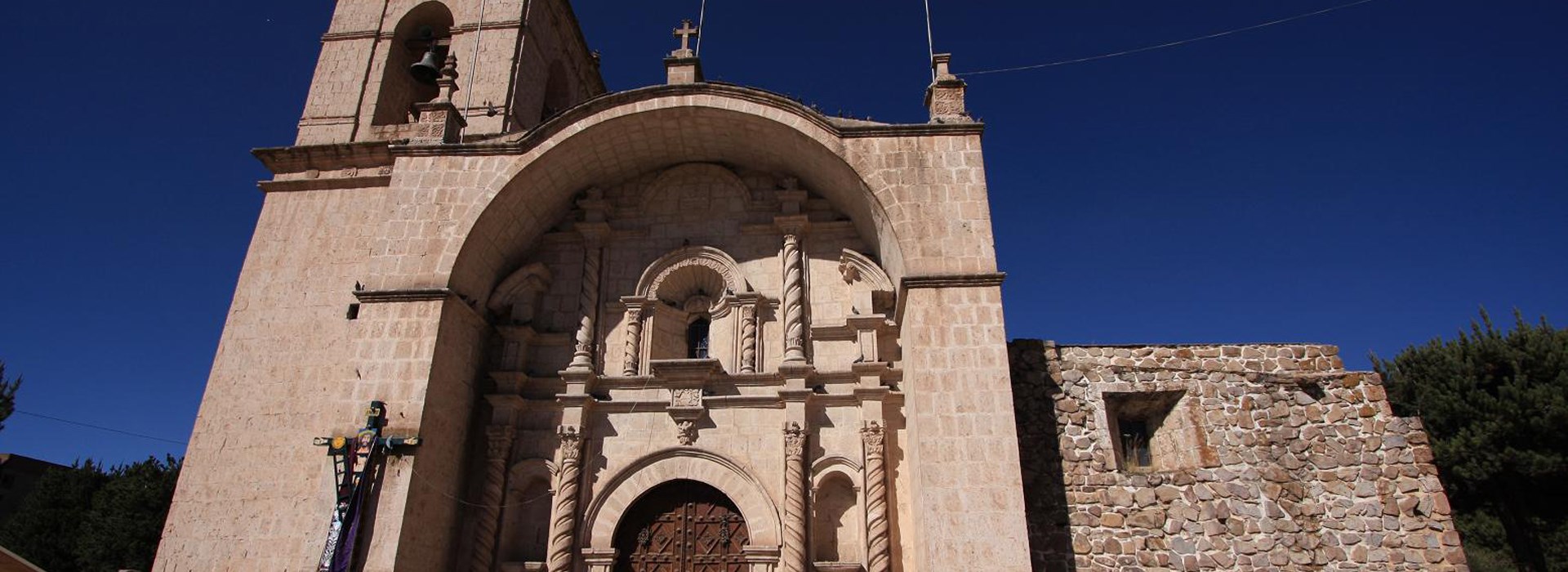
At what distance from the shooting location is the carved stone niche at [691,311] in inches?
419

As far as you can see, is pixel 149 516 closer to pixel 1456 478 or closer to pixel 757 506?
pixel 757 506

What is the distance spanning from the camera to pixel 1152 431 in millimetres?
9672

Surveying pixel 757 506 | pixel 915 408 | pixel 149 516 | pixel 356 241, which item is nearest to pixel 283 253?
Answer: pixel 356 241

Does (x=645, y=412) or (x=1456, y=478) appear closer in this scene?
(x=645, y=412)

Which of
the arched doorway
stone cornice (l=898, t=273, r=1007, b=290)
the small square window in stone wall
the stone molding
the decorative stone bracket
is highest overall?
the stone molding

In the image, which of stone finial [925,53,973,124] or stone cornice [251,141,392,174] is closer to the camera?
stone finial [925,53,973,124]

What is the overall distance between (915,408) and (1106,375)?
266cm

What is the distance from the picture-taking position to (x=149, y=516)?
2064 centimetres

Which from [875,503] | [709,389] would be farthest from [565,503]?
[875,503]

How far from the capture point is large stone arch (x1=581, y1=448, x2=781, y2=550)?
9.54m

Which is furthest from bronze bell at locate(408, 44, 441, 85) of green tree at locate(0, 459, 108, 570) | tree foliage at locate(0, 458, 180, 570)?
green tree at locate(0, 459, 108, 570)

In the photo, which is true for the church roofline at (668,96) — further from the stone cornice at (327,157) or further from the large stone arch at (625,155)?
the stone cornice at (327,157)

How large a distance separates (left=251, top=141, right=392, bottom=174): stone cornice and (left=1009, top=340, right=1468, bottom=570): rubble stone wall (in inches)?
358

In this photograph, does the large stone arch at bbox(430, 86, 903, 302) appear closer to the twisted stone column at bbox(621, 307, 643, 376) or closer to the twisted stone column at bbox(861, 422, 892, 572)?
the twisted stone column at bbox(621, 307, 643, 376)
